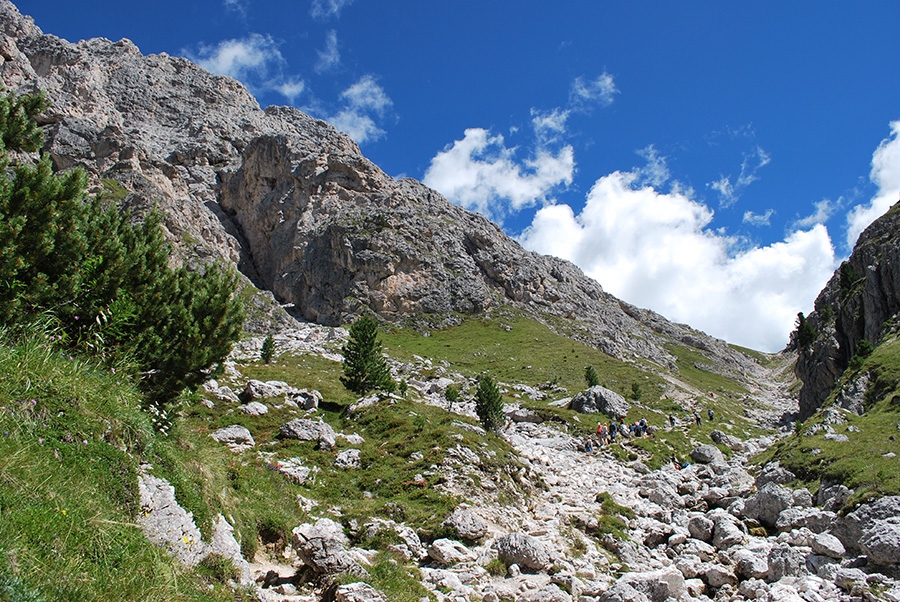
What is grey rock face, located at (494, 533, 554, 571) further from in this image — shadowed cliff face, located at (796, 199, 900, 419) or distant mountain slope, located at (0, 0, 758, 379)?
distant mountain slope, located at (0, 0, 758, 379)

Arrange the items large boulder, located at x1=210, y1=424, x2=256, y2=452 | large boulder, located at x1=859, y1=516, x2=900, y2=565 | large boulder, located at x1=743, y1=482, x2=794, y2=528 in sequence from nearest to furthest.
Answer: large boulder, located at x1=859, y1=516, x2=900, y2=565 → large boulder, located at x1=743, y1=482, x2=794, y2=528 → large boulder, located at x1=210, y1=424, x2=256, y2=452

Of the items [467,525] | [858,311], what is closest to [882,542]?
[467,525]

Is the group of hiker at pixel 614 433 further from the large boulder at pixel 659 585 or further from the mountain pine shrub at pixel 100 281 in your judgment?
the mountain pine shrub at pixel 100 281

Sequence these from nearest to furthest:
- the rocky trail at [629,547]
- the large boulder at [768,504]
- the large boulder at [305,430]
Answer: the rocky trail at [629,547], the large boulder at [768,504], the large boulder at [305,430]

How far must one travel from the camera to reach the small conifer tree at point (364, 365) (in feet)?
118

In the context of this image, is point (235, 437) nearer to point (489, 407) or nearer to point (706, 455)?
point (489, 407)

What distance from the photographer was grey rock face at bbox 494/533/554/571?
39.6 ft

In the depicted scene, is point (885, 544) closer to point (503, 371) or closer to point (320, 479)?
point (320, 479)

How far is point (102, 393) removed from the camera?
8.11 meters

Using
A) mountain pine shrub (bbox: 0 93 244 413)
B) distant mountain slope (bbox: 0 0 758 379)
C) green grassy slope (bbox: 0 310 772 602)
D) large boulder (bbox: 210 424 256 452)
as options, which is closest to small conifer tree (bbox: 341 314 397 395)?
green grassy slope (bbox: 0 310 772 602)

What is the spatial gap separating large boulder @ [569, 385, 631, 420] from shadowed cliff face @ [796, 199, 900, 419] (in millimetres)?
23528

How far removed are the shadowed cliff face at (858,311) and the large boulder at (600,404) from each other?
23.5 metres

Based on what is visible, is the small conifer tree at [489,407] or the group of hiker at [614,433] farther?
the group of hiker at [614,433]

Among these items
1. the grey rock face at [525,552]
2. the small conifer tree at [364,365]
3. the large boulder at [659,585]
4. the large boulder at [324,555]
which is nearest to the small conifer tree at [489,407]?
the small conifer tree at [364,365]
